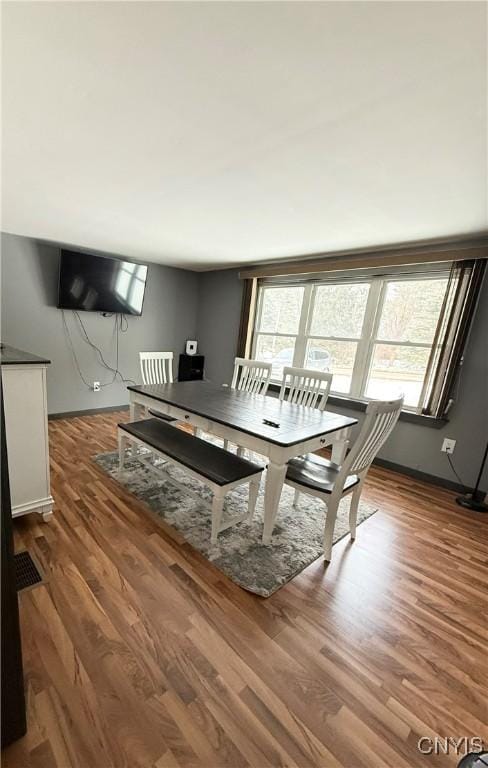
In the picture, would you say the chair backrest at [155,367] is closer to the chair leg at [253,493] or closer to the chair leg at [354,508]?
the chair leg at [253,493]

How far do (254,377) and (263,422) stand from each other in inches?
47.0

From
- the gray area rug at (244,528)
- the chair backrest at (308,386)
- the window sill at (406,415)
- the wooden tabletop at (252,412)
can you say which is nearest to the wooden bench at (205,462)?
the gray area rug at (244,528)

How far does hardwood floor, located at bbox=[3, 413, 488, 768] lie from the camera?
959mm

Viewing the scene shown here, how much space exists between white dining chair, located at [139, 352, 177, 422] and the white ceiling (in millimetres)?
1281

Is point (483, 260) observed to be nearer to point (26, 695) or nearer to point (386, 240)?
point (386, 240)

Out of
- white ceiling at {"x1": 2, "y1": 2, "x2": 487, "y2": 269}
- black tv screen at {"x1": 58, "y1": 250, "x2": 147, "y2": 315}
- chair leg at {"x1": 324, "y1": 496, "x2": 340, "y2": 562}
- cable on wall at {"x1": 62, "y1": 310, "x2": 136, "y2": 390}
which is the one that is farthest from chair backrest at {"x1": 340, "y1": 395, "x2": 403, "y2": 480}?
cable on wall at {"x1": 62, "y1": 310, "x2": 136, "y2": 390}

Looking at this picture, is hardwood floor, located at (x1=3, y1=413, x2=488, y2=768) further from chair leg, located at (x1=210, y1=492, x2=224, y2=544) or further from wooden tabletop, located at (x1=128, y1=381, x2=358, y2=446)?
wooden tabletop, located at (x1=128, y1=381, x2=358, y2=446)

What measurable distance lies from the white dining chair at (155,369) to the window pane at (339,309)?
1.90 meters

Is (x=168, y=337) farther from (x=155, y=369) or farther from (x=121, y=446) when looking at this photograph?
(x=121, y=446)

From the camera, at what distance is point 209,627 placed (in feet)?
4.36

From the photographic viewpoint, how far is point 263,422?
6.50 ft

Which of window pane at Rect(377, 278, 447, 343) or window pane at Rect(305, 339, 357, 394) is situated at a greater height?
window pane at Rect(377, 278, 447, 343)

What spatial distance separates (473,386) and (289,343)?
210 cm

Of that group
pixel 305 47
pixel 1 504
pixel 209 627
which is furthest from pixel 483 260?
pixel 1 504
